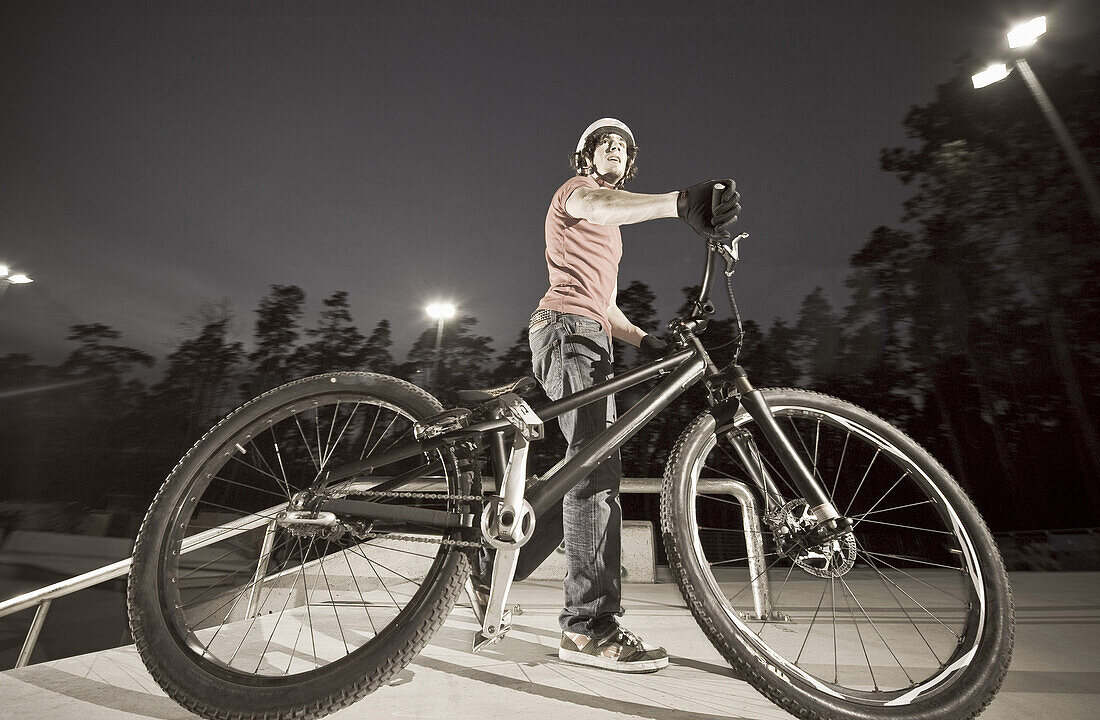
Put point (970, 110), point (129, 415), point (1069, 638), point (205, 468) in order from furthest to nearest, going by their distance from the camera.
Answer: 1. point (129, 415)
2. point (970, 110)
3. point (1069, 638)
4. point (205, 468)

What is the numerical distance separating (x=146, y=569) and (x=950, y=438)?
1028 inches

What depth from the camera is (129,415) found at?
2723 centimetres

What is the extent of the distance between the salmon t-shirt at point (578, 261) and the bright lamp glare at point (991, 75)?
928 cm

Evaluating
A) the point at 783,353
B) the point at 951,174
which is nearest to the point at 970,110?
the point at 951,174

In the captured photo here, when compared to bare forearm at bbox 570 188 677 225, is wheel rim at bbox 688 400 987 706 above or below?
below

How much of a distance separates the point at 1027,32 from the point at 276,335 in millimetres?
29407

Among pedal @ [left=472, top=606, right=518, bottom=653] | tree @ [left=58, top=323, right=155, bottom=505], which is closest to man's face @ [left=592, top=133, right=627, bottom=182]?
pedal @ [left=472, top=606, right=518, bottom=653]

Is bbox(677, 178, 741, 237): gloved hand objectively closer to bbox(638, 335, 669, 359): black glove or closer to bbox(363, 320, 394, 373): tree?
bbox(638, 335, 669, 359): black glove

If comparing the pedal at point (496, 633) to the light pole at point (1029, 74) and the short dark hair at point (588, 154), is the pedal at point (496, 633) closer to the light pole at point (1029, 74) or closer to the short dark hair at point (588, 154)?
the short dark hair at point (588, 154)

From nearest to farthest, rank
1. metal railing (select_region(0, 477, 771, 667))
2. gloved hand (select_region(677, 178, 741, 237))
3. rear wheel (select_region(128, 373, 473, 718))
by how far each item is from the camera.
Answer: rear wheel (select_region(128, 373, 473, 718)), gloved hand (select_region(677, 178, 741, 237)), metal railing (select_region(0, 477, 771, 667))

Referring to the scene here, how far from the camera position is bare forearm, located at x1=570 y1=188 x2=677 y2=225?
183 centimetres

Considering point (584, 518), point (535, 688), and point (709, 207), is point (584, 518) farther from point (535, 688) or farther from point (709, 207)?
point (709, 207)

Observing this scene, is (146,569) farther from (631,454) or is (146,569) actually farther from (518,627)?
(631,454)

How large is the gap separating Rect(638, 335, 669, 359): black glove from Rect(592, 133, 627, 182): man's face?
2.62ft
